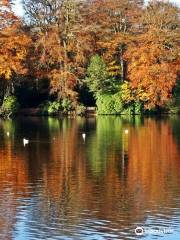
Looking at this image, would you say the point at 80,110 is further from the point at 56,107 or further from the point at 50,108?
the point at 50,108

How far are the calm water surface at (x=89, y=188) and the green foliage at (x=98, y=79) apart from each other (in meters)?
31.0

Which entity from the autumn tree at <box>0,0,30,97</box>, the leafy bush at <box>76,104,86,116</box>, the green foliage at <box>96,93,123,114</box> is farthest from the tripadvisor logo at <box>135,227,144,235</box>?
the green foliage at <box>96,93,123,114</box>

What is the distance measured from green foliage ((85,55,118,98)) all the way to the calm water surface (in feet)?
102

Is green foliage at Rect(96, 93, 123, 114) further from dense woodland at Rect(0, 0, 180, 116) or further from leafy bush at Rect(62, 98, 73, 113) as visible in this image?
leafy bush at Rect(62, 98, 73, 113)

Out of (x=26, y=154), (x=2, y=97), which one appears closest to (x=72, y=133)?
(x=26, y=154)

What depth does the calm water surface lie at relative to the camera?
58.5ft

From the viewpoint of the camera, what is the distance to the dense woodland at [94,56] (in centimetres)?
7288

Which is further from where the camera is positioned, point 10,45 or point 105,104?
point 105,104

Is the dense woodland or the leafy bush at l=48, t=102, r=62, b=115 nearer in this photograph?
the dense woodland

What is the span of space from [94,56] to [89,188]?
171 feet

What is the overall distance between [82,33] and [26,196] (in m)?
53.5

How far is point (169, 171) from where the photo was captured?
91.5 ft

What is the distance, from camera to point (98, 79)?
7481 cm

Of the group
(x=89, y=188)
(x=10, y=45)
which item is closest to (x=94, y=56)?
(x=10, y=45)
